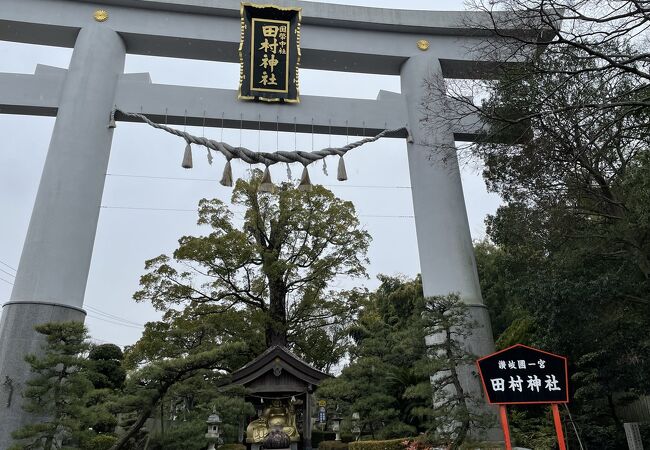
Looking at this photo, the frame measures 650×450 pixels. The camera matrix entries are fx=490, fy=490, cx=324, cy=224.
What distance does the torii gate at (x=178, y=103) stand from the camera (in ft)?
29.3

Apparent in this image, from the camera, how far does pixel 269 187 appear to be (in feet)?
28.7

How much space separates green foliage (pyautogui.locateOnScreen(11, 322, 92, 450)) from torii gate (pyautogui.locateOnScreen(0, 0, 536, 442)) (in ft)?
5.97

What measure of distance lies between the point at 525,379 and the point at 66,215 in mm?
8148

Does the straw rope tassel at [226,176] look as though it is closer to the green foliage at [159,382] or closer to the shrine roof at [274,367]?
the green foliage at [159,382]

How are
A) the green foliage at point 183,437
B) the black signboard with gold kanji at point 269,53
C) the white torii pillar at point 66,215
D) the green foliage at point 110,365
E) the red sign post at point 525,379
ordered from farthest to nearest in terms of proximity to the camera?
the green foliage at point 110,365, the black signboard with gold kanji at point 269,53, the white torii pillar at point 66,215, the green foliage at point 183,437, the red sign post at point 525,379

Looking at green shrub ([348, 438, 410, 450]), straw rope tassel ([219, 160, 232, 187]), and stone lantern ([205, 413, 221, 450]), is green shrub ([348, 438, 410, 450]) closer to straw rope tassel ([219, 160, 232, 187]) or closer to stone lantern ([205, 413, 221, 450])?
stone lantern ([205, 413, 221, 450])

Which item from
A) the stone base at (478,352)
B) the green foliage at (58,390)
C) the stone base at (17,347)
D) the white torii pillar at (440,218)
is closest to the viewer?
the green foliage at (58,390)

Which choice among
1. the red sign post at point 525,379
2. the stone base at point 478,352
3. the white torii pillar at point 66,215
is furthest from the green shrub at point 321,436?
the red sign post at point 525,379

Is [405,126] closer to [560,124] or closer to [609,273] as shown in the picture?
[560,124]

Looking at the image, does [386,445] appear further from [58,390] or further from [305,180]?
[58,390]

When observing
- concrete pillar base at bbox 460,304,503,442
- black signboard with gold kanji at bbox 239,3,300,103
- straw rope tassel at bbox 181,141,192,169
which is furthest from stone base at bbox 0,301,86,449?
concrete pillar base at bbox 460,304,503,442

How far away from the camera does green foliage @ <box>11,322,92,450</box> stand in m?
6.37

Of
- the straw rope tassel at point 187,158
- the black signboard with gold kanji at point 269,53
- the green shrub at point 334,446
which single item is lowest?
the green shrub at point 334,446

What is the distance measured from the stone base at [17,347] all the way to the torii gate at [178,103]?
0.02 m
